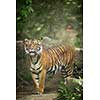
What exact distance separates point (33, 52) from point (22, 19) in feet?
0.84

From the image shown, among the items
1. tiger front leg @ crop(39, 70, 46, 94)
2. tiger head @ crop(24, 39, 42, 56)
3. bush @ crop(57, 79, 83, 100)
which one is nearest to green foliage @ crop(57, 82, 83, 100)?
bush @ crop(57, 79, 83, 100)

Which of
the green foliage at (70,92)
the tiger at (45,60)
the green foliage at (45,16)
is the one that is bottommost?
the green foliage at (70,92)

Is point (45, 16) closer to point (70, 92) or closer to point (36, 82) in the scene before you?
point (36, 82)

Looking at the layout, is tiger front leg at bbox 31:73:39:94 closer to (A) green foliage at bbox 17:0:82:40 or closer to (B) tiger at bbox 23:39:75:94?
(B) tiger at bbox 23:39:75:94

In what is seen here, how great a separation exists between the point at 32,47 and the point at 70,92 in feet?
1.45

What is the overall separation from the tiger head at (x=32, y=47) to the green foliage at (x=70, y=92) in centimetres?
30

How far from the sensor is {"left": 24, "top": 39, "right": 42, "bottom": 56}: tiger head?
218 cm

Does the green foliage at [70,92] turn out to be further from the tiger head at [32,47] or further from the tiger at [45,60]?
the tiger head at [32,47]

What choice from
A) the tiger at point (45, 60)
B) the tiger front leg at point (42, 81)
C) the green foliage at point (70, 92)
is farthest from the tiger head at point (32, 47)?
the green foliage at point (70, 92)

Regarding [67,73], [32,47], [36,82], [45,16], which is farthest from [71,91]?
[45,16]

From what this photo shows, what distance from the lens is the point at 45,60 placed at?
220 cm

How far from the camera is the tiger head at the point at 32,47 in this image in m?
2.18
